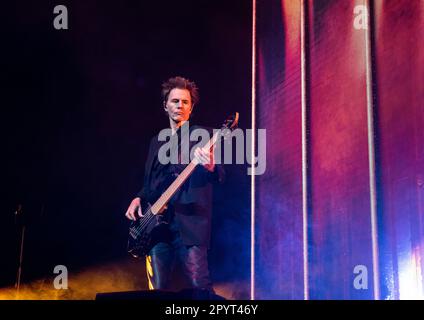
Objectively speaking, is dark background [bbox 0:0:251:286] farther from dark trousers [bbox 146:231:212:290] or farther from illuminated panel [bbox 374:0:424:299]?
illuminated panel [bbox 374:0:424:299]

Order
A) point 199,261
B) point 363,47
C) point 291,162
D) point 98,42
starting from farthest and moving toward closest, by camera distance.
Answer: point 98,42
point 291,162
point 363,47
point 199,261

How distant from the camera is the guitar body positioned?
3.87 m

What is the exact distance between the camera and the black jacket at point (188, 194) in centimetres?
380

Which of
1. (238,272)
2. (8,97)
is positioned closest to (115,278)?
(238,272)

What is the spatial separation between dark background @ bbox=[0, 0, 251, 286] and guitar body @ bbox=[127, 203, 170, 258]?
602 millimetres

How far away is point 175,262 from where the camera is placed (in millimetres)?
3846

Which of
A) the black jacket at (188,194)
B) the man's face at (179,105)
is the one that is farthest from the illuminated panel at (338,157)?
the man's face at (179,105)

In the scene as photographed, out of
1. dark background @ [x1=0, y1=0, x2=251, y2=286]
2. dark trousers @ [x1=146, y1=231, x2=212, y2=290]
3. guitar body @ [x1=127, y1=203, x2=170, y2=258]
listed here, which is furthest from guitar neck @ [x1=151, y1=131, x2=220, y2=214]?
dark background @ [x1=0, y1=0, x2=251, y2=286]

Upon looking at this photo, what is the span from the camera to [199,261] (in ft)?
12.2

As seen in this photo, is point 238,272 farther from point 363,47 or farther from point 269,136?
point 363,47

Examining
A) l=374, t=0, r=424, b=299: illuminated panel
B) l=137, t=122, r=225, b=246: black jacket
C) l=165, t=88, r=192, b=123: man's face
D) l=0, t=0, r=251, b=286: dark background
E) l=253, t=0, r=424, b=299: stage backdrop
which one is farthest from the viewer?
l=0, t=0, r=251, b=286: dark background

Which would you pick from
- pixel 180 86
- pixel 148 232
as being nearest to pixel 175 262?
pixel 148 232

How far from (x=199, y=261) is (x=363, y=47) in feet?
6.21

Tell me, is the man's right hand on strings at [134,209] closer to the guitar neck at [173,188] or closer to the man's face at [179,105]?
the guitar neck at [173,188]
